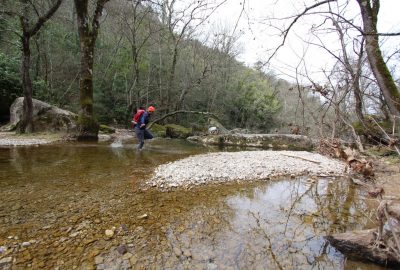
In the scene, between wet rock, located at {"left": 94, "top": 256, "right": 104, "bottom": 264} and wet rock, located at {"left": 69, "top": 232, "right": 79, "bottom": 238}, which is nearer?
wet rock, located at {"left": 94, "top": 256, "right": 104, "bottom": 264}

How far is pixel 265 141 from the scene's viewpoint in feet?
54.3

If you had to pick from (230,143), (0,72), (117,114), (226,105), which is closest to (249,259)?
(230,143)

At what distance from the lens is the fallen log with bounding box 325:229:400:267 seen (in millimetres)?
2684

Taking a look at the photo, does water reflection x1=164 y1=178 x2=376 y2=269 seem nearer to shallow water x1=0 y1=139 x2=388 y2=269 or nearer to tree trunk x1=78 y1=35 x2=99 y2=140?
Result: shallow water x1=0 y1=139 x2=388 y2=269

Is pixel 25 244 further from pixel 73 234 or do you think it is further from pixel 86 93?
pixel 86 93

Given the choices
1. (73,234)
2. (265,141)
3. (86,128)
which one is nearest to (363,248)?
(73,234)

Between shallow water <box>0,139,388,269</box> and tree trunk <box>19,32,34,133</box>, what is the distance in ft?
23.8

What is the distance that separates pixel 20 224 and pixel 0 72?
15028 mm

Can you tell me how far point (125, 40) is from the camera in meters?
23.4

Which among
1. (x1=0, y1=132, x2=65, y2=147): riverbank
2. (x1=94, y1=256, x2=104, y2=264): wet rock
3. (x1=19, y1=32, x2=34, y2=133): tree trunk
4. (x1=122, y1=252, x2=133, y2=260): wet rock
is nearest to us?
(x1=94, y1=256, x2=104, y2=264): wet rock

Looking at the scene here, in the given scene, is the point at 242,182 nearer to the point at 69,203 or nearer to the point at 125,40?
the point at 69,203

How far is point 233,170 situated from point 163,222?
3532 millimetres

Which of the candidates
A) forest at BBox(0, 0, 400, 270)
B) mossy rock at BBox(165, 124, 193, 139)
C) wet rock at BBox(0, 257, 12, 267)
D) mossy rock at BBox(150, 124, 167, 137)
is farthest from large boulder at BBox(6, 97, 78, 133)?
wet rock at BBox(0, 257, 12, 267)

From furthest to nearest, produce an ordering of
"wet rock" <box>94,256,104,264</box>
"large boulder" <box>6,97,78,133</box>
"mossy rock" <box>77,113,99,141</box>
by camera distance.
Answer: "large boulder" <box>6,97,78,133</box> < "mossy rock" <box>77,113,99,141</box> < "wet rock" <box>94,256,104,264</box>
